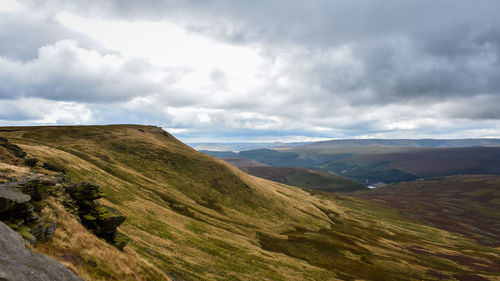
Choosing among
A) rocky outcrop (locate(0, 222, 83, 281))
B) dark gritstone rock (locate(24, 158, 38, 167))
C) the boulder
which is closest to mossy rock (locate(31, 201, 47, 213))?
the boulder

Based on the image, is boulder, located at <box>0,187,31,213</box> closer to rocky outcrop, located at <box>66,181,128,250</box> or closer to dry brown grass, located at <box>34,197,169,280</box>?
dry brown grass, located at <box>34,197,169,280</box>

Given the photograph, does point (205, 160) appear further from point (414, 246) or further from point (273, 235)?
point (414, 246)

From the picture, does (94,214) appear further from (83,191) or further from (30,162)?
(30,162)

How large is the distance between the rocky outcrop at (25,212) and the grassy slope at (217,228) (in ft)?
5.82

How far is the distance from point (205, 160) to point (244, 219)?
49.2 meters

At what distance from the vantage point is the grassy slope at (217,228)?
1715 inches

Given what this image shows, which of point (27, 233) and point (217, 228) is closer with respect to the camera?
point (27, 233)

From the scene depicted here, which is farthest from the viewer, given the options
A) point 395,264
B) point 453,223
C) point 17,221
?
point 453,223

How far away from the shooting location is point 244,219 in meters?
88.7

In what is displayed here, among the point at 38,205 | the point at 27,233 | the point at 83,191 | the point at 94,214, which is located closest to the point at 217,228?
the point at 94,214

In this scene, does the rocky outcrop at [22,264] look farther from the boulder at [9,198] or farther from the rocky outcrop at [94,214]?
the rocky outcrop at [94,214]

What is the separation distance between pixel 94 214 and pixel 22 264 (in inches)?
642

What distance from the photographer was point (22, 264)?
13.7 meters

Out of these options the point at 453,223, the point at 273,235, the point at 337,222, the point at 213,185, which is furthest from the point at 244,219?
the point at 453,223
